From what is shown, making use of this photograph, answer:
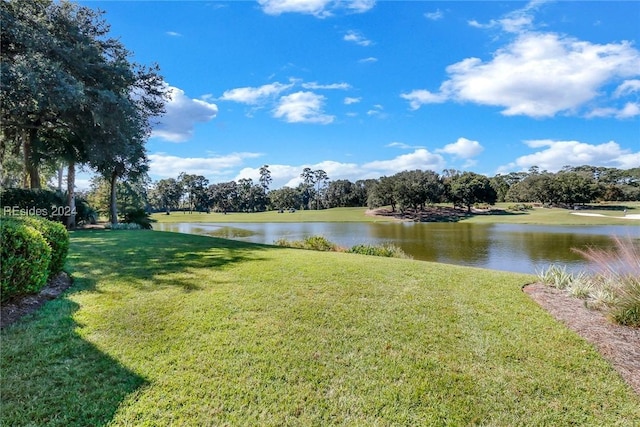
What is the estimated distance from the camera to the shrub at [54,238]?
5.02 metres

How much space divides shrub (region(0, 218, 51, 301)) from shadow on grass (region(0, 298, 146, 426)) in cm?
55

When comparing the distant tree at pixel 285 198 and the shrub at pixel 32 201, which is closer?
the shrub at pixel 32 201

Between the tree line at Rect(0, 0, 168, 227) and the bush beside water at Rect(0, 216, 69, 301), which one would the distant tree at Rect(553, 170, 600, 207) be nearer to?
the tree line at Rect(0, 0, 168, 227)

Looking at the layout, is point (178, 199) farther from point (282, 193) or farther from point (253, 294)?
point (253, 294)

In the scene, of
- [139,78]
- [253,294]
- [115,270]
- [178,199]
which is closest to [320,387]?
[253,294]

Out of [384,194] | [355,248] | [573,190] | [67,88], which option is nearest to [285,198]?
[384,194]

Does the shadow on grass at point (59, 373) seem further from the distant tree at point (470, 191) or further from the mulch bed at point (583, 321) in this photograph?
the distant tree at point (470, 191)

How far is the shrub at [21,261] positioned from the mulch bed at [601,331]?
21.7 feet

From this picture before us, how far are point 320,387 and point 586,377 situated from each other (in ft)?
8.26

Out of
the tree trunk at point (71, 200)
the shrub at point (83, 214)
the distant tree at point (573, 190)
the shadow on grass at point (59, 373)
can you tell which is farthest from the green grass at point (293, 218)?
the shadow on grass at point (59, 373)

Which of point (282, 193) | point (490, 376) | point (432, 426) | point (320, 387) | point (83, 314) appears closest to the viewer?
point (432, 426)

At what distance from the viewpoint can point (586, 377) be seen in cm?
311

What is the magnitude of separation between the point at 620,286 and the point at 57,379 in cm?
652

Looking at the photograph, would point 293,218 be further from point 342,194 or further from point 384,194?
point 342,194
